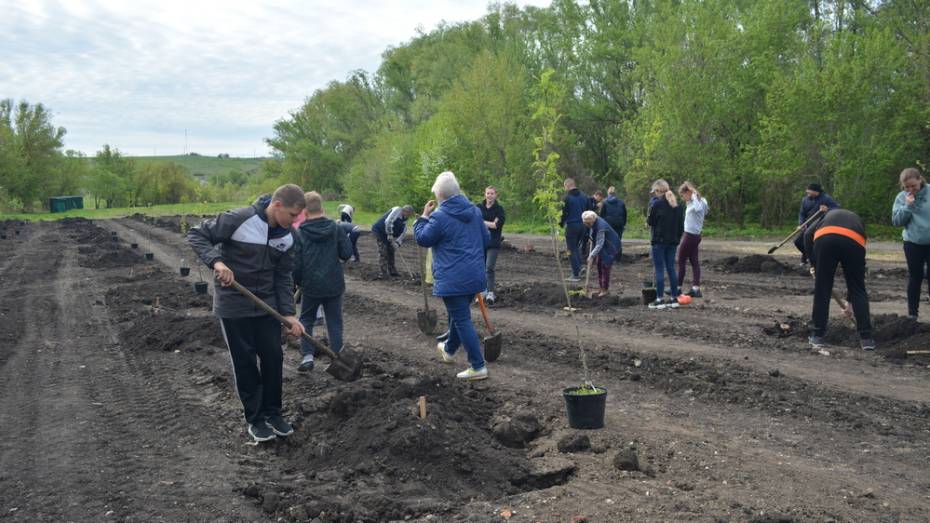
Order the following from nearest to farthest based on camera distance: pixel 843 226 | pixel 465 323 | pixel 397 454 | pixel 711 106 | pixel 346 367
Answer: pixel 397 454 < pixel 346 367 < pixel 465 323 < pixel 843 226 < pixel 711 106

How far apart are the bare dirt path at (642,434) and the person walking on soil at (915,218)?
3.75 ft

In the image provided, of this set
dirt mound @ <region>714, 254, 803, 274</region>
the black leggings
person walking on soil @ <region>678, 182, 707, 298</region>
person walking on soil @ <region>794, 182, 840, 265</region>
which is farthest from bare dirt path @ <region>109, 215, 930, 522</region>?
dirt mound @ <region>714, 254, 803, 274</region>

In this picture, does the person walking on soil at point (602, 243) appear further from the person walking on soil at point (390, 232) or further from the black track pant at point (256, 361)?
the black track pant at point (256, 361)

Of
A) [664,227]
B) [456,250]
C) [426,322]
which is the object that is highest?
[664,227]

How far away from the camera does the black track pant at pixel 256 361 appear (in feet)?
20.3

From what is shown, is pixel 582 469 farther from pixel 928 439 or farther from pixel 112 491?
pixel 112 491

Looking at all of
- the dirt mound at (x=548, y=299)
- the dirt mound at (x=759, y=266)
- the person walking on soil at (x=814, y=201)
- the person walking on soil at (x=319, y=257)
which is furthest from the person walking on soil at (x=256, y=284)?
the dirt mound at (x=759, y=266)

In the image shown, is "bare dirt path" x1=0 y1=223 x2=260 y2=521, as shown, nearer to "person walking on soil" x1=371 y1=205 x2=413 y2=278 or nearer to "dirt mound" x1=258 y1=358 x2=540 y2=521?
"dirt mound" x1=258 y1=358 x2=540 y2=521

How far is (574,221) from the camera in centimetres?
1570

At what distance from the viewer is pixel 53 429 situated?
23.1 ft

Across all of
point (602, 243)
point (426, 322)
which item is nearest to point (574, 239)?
point (602, 243)

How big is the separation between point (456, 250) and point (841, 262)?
464 cm

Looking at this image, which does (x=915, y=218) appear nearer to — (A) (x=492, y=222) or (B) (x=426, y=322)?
(A) (x=492, y=222)

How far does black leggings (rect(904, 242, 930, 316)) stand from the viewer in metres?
10.1
